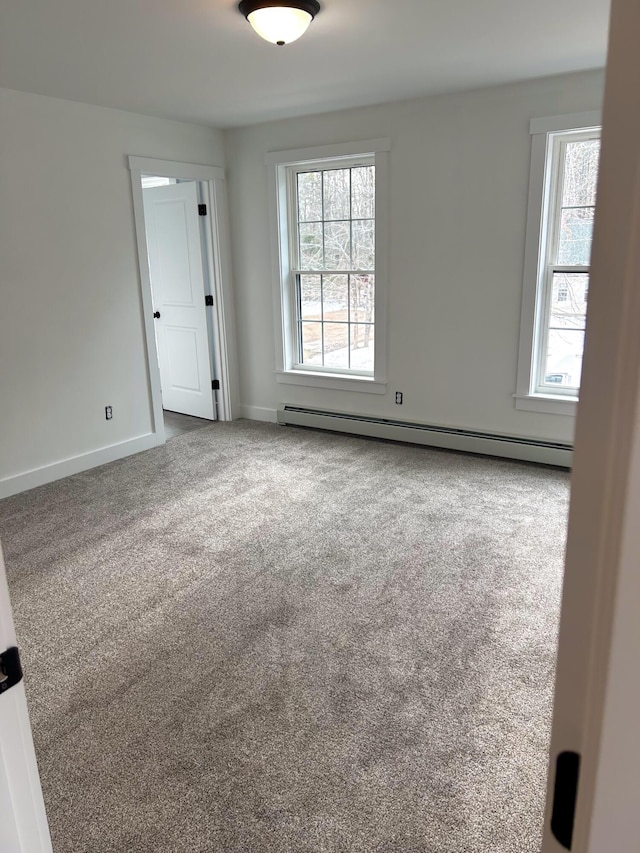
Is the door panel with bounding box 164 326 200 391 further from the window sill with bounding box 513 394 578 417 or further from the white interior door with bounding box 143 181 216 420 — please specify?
the window sill with bounding box 513 394 578 417

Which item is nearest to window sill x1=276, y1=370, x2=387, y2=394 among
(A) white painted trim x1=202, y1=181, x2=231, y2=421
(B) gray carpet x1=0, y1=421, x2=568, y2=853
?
(A) white painted trim x1=202, y1=181, x2=231, y2=421

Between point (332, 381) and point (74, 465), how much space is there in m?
2.16

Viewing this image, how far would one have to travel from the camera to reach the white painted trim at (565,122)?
3.84 meters

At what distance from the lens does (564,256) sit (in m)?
4.21

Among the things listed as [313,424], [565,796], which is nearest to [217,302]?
[313,424]

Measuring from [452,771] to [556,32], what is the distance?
3.34 m

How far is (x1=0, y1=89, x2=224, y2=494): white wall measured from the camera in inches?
157

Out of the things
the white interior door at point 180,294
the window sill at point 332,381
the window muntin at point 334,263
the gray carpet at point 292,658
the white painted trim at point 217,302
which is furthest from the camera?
the white interior door at point 180,294

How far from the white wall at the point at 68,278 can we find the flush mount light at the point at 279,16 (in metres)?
1.97

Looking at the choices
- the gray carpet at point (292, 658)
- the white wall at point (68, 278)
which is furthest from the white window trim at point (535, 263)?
the white wall at point (68, 278)

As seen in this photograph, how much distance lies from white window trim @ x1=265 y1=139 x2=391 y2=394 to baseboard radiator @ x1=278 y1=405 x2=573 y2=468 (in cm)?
26

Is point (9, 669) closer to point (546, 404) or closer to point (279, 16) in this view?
point (279, 16)

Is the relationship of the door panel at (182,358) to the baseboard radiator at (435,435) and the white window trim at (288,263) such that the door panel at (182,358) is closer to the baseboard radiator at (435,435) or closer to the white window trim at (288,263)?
the white window trim at (288,263)

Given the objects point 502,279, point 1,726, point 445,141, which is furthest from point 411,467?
point 1,726
